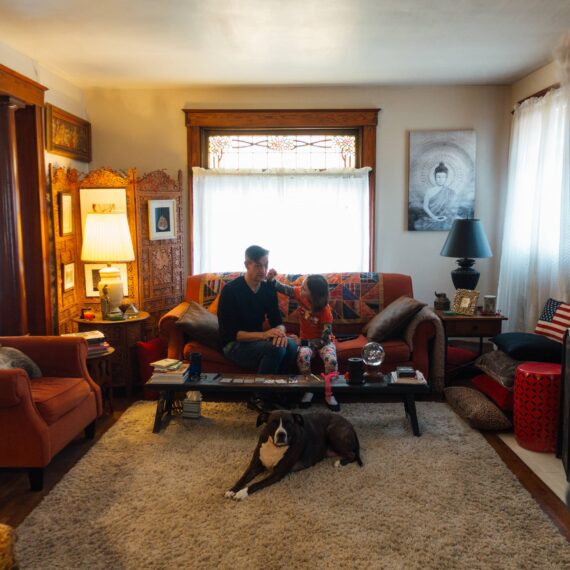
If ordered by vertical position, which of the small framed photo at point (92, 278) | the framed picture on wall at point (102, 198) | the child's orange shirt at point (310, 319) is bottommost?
the child's orange shirt at point (310, 319)

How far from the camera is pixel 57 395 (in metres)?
3.02

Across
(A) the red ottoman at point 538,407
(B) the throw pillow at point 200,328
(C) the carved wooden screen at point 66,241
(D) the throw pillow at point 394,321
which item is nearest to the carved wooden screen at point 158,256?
(C) the carved wooden screen at point 66,241

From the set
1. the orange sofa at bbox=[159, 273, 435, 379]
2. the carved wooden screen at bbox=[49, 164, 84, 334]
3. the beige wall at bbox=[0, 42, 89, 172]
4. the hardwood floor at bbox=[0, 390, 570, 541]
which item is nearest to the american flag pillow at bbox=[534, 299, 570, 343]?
the orange sofa at bbox=[159, 273, 435, 379]

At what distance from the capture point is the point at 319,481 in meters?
2.88

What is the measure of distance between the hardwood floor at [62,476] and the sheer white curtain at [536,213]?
1475mm

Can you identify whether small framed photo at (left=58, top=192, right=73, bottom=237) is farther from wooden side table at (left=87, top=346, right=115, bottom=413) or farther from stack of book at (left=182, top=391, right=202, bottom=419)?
stack of book at (left=182, top=391, right=202, bottom=419)

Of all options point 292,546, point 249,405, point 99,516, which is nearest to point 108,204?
point 249,405

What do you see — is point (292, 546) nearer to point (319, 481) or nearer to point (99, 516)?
point (319, 481)

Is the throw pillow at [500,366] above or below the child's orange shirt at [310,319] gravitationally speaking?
below

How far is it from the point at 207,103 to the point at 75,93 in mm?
1147

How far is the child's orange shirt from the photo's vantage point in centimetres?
396

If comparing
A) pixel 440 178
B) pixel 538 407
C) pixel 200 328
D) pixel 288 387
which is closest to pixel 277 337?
pixel 288 387

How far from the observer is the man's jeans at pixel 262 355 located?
3807 millimetres

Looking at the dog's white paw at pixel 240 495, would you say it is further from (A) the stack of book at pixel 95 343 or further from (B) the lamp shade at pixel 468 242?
(B) the lamp shade at pixel 468 242
